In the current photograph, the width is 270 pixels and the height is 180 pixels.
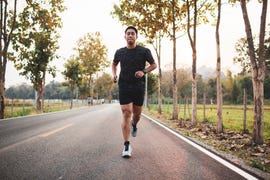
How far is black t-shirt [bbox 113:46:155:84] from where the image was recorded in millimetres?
4441

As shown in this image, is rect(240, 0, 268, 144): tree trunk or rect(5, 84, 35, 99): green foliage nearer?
rect(240, 0, 268, 144): tree trunk

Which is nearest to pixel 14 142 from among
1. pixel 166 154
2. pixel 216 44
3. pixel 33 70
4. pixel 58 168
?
pixel 58 168

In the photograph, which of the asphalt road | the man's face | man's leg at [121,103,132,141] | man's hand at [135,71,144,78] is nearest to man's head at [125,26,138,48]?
the man's face

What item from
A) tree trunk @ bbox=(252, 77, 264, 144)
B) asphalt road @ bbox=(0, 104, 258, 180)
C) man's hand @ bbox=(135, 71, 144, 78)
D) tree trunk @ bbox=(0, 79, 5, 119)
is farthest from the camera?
tree trunk @ bbox=(0, 79, 5, 119)

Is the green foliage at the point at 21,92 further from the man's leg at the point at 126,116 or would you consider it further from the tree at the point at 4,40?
the man's leg at the point at 126,116

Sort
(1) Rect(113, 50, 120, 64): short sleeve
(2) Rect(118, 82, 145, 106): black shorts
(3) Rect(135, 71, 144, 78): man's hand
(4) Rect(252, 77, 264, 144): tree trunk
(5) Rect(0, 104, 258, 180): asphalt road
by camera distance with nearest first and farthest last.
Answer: (5) Rect(0, 104, 258, 180): asphalt road, (3) Rect(135, 71, 144, 78): man's hand, (2) Rect(118, 82, 145, 106): black shorts, (1) Rect(113, 50, 120, 64): short sleeve, (4) Rect(252, 77, 264, 144): tree trunk

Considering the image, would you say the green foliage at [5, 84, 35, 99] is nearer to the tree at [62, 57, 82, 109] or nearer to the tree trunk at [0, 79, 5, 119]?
the tree at [62, 57, 82, 109]

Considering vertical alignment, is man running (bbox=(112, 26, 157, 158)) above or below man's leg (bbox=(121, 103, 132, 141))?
above

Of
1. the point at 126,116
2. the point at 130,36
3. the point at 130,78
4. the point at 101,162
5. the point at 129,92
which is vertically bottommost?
the point at 101,162

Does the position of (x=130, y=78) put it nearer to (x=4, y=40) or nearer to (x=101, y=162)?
(x=101, y=162)

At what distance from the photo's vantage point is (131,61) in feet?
14.7

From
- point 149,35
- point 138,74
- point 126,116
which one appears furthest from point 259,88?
point 149,35

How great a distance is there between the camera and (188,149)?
5.20m

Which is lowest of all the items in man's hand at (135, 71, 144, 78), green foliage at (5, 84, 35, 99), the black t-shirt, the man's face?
man's hand at (135, 71, 144, 78)
